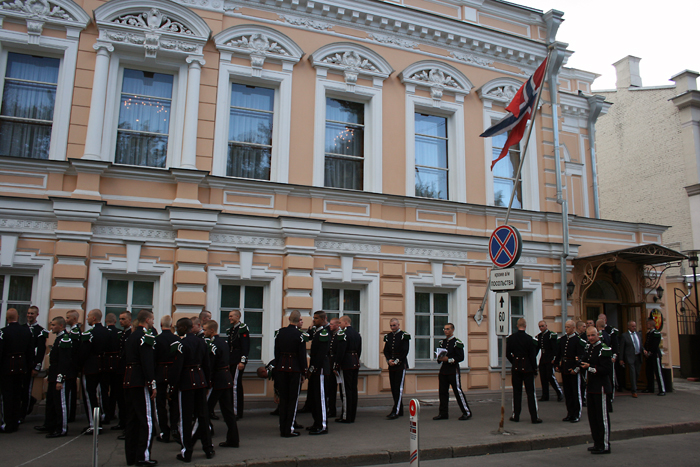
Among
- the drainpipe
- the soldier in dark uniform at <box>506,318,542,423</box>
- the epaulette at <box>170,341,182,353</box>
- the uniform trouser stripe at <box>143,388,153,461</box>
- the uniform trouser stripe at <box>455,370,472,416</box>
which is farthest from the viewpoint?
the drainpipe

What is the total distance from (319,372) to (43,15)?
28.6 ft

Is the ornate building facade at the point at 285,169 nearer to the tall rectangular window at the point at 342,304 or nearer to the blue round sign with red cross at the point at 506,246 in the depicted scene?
the tall rectangular window at the point at 342,304

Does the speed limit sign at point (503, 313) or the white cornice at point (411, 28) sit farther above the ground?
the white cornice at point (411, 28)

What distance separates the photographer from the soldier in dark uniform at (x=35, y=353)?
9172 mm

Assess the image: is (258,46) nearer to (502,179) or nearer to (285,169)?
(285,169)

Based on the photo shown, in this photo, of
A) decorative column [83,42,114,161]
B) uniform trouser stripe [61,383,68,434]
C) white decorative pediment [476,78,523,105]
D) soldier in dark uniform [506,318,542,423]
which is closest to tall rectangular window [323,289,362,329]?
soldier in dark uniform [506,318,542,423]

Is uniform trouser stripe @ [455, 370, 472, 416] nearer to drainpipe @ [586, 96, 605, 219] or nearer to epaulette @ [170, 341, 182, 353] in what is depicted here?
epaulette @ [170, 341, 182, 353]

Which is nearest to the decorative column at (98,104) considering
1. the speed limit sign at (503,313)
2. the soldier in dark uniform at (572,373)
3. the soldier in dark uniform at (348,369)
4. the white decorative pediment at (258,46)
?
the white decorative pediment at (258,46)

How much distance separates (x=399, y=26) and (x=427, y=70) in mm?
1279

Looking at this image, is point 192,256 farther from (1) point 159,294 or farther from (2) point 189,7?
(2) point 189,7

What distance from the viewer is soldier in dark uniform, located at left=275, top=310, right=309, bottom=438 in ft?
28.5

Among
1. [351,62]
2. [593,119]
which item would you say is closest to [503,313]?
[351,62]

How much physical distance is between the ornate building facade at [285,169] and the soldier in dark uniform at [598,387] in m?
4.45

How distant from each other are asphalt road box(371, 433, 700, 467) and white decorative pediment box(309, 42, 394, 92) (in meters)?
8.56
